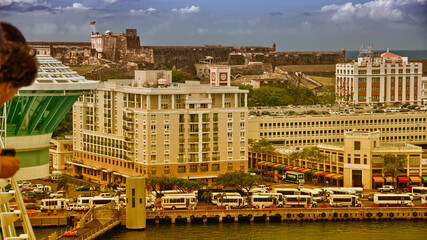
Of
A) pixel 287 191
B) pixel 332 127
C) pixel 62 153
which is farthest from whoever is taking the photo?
pixel 332 127

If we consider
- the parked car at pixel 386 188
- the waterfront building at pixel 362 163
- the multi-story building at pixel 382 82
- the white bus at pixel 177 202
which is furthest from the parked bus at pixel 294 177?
the multi-story building at pixel 382 82

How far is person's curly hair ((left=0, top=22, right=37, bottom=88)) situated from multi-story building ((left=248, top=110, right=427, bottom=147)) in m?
39.3

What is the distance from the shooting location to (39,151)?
9.20 m

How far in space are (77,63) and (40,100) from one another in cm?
7422

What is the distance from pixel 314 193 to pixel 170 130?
640 cm

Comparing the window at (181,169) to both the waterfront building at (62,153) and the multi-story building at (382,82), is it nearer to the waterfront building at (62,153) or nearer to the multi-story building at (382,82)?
the waterfront building at (62,153)

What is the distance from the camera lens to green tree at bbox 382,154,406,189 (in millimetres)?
35750

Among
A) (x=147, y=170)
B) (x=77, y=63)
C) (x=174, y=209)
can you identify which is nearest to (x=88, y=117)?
(x=147, y=170)

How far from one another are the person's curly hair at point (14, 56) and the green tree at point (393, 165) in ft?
109

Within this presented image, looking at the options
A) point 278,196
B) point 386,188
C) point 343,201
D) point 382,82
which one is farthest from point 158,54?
point 343,201

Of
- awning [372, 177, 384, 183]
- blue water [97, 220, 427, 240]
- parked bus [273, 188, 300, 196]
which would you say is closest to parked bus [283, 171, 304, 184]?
awning [372, 177, 384, 183]

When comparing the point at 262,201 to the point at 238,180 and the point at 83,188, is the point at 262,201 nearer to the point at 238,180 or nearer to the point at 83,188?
the point at 238,180

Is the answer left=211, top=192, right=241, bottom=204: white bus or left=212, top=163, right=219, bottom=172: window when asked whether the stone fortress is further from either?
left=211, top=192, right=241, bottom=204: white bus

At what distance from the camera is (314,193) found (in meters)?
34.3
